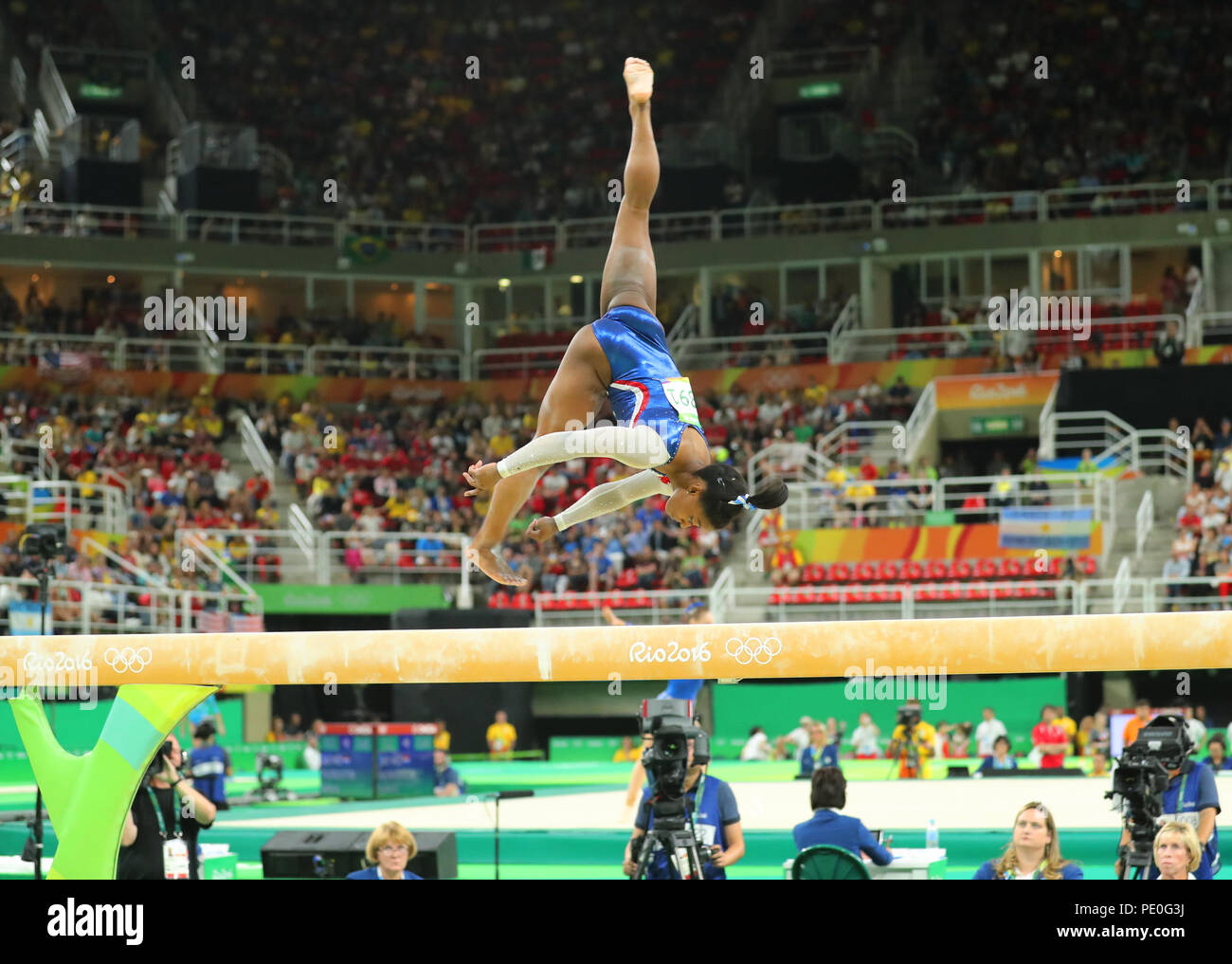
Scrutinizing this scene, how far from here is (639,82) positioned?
6.59 meters

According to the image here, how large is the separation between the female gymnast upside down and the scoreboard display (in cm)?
855

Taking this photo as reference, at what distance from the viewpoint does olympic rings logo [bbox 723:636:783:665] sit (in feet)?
18.6

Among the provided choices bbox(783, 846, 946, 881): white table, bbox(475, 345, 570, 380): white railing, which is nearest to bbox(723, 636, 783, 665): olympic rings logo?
bbox(783, 846, 946, 881): white table

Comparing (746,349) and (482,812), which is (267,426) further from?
(482,812)

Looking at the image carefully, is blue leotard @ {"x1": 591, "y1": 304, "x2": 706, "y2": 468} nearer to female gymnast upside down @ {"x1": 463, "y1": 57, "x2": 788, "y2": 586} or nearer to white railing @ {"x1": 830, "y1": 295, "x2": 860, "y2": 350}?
female gymnast upside down @ {"x1": 463, "y1": 57, "x2": 788, "y2": 586}

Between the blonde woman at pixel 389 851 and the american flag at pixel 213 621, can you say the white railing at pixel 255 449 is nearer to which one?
the american flag at pixel 213 621

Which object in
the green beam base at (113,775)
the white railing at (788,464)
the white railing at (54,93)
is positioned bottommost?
the green beam base at (113,775)

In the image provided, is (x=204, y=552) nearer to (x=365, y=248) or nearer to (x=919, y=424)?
(x=365, y=248)

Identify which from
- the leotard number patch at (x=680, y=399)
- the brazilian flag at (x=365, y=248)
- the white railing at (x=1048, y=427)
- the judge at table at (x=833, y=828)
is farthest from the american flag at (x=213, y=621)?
the leotard number patch at (x=680, y=399)

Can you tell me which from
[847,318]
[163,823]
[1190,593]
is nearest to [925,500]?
[1190,593]

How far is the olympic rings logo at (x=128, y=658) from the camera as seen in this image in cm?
604

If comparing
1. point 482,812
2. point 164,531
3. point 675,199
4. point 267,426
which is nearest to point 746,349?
point 675,199

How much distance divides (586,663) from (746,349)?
22113 mm

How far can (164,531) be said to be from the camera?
2144cm
